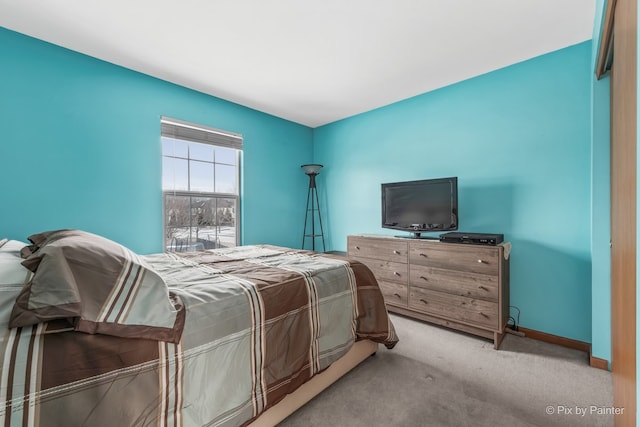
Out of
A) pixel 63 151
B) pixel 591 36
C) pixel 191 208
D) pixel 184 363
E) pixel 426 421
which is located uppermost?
pixel 591 36

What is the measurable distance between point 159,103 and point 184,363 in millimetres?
2754

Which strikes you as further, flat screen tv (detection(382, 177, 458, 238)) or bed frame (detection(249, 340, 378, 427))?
flat screen tv (detection(382, 177, 458, 238))

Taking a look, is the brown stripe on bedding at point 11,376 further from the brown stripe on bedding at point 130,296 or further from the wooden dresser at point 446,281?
the wooden dresser at point 446,281

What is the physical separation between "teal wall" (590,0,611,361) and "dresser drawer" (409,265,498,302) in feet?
2.04

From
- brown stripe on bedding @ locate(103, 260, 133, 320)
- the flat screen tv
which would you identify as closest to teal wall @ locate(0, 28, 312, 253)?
brown stripe on bedding @ locate(103, 260, 133, 320)

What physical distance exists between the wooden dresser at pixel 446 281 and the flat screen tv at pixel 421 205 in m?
0.25

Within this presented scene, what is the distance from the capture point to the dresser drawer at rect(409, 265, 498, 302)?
2.22m

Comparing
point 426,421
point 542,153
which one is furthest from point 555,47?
point 426,421

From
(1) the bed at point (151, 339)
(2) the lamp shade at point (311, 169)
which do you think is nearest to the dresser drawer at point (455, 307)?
(1) the bed at point (151, 339)

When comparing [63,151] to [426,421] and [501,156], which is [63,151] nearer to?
[426,421]

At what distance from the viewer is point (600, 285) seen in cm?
188

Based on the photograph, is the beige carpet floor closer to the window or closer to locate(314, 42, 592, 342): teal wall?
locate(314, 42, 592, 342): teal wall

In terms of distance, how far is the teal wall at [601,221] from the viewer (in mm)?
1857

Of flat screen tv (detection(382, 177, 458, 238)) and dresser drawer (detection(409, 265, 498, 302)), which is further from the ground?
flat screen tv (detection(382, 177, 458, 238))
